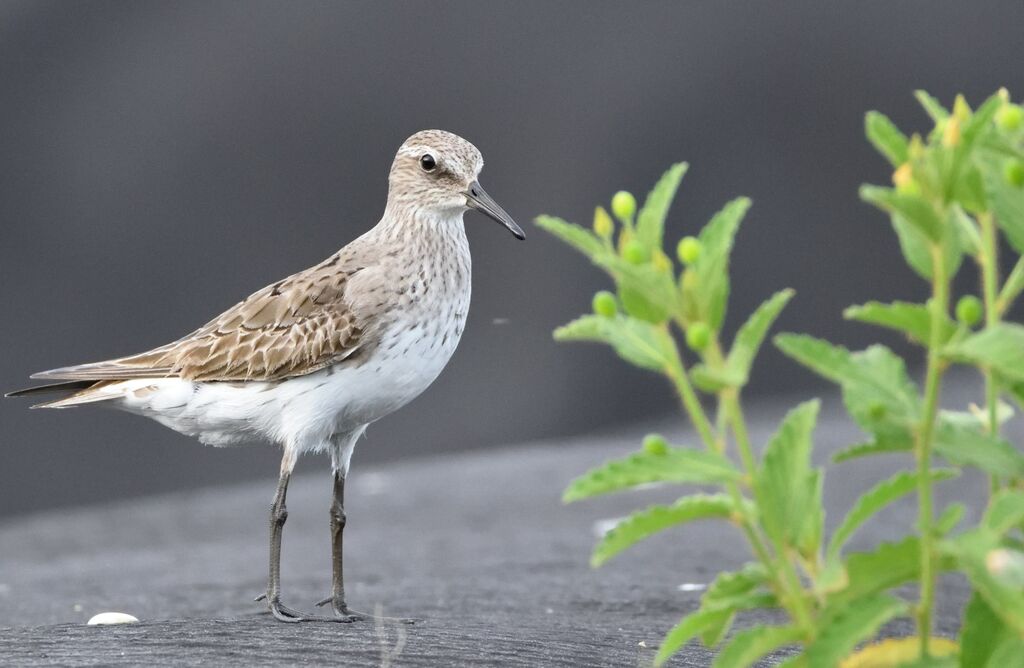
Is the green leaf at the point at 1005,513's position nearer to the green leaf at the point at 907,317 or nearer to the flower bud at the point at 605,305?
the green leaf at the point at 907,317

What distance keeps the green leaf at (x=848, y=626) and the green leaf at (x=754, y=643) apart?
1.7 inches

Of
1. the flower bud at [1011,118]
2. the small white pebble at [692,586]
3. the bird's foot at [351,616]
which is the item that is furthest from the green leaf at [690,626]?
the small white pebble at [692,586]

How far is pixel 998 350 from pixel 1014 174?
0.32m

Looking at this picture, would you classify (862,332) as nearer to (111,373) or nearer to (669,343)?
(111,373)

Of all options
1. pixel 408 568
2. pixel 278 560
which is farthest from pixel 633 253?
pixel 408 568

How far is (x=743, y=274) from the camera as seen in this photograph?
1273cm

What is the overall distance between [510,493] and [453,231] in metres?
3.60

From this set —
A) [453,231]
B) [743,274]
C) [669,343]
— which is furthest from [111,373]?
[743,274]

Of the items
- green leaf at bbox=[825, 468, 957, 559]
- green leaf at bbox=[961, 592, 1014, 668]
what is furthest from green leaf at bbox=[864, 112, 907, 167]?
green leaf at bbox=[961, 592, 1014, 668]

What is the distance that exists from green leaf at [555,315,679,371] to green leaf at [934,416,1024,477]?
457 mm

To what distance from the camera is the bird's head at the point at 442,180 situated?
17.9 feet

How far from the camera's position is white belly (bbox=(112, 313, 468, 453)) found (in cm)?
504

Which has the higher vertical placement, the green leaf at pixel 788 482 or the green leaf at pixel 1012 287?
the green leaf at pixel 1012 287

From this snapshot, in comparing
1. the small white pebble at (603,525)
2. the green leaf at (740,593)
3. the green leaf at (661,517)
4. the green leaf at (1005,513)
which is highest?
the small white pebble at (603,525)
